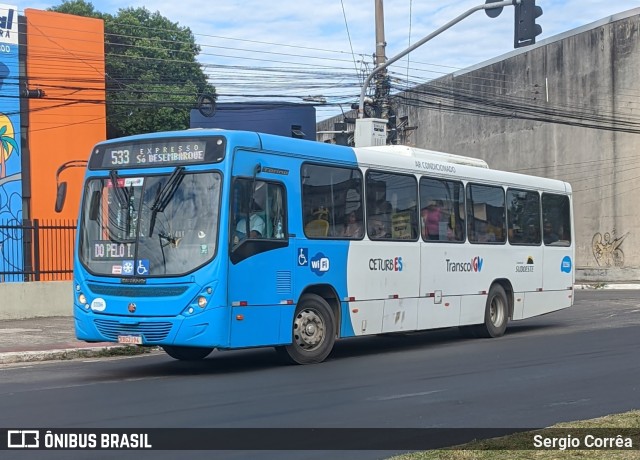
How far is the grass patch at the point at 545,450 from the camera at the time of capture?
677 centimetres

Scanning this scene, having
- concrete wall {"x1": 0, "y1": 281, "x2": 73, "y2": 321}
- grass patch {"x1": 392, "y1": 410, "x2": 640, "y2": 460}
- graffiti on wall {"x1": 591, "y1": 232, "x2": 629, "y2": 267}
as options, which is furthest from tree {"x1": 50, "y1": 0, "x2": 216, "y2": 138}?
grass patch {"x1": 392, "y1": 410, "x2": 640, "y2": 460}

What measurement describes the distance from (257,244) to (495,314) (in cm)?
724

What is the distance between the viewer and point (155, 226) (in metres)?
12.3

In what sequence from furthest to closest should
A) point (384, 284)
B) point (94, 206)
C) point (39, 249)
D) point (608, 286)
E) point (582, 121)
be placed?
point (582, 121), point (608, 286), point (39, 249), point (384, 284), point (94, 206)

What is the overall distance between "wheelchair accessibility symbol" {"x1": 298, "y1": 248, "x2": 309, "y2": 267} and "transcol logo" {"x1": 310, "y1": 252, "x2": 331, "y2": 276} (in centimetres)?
13

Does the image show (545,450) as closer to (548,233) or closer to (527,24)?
(548,233)

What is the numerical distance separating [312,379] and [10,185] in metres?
18.2

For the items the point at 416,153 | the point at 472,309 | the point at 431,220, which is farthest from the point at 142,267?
the point at 472,309

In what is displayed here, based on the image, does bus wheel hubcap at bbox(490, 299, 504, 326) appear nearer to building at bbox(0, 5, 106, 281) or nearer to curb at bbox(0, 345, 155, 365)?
curb at bbox(0, 345, 155, 365)

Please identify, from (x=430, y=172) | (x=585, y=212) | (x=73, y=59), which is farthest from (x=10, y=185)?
(x=585, y=212)

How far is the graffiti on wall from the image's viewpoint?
44219mm

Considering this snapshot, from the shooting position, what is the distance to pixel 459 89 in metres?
52.8

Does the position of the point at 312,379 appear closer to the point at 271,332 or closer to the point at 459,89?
the point at 271,332

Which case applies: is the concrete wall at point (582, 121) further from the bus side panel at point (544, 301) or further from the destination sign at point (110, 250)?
the destination sign at point (110, 250)
